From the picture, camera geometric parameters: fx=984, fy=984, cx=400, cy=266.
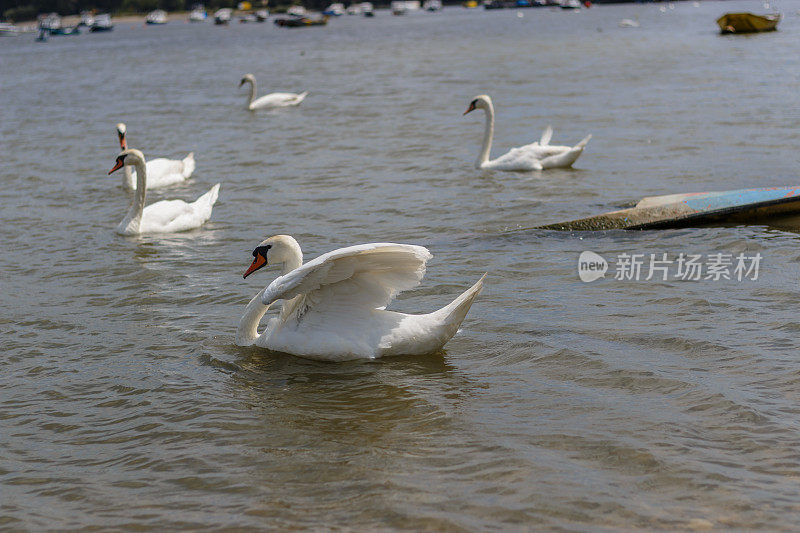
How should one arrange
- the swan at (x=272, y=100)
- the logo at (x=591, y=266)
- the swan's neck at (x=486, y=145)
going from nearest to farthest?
the logo at (x=591, y=266) < the swan's neck at (x=486, y=145) < the swan at (x=272, y=100)

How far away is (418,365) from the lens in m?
6.93

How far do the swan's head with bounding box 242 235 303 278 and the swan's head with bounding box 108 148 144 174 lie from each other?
17.5ft

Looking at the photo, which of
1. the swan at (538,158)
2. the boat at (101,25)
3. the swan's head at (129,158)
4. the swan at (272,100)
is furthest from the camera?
the boat at (101,25)

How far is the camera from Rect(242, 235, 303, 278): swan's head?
23.8 feet

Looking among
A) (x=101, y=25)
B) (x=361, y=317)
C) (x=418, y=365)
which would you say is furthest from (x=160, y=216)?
(x=101, y=25)

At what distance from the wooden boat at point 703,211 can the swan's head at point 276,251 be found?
12.8 feet

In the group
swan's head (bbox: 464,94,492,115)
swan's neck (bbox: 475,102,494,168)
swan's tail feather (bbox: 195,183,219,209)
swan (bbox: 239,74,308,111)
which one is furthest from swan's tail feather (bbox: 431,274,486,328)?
swan (bbox: 239,74,308,111)

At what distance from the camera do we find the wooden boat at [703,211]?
32.7ft

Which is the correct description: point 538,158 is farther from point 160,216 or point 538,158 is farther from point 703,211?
point 160,216

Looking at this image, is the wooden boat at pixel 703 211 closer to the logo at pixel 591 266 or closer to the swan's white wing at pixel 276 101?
the logo at pixel 591 266

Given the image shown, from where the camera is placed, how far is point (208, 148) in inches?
720

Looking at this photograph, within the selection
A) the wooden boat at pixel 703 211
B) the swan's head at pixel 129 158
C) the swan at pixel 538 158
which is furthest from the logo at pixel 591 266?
the swan's head at pixel 129 158

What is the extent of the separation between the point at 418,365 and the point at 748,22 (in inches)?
1796

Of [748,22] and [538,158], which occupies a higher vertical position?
[748,22]
